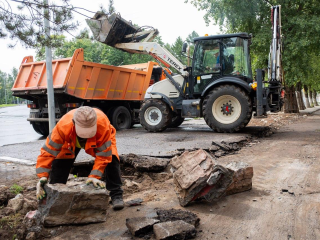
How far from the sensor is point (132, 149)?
6820 mm

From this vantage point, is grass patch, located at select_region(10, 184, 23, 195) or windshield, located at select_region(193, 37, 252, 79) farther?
windshield, located at select_region(193, 37, 252, 79)

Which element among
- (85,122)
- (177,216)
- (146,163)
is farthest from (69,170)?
(146,163)

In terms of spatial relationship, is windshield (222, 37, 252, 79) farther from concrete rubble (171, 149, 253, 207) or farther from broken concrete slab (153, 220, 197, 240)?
broken concrete slab (153, 220, 197, 240)

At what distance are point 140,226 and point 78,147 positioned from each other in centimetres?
116

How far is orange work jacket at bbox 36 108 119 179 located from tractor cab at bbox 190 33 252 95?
629cm

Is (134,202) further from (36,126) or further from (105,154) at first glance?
(36,126)

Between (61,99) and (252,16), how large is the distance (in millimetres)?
11319

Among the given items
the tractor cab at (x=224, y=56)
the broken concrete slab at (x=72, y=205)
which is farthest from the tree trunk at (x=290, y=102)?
the broken concrete slab at (x=72, y=205)

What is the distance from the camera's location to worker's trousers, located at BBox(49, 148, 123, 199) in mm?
3496

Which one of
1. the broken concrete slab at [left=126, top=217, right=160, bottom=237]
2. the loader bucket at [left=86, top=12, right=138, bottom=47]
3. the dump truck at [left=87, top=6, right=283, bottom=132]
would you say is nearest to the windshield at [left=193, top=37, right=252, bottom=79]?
the dump truck at [left=87, top=6, right=283, bottom=132]

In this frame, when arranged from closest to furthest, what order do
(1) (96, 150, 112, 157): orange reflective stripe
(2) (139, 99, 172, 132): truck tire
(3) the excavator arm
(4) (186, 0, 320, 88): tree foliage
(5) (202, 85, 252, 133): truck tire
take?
(1) (96, 150, 112, 157): orange reflective stripe, (5) (202, 85, 252, 133): truck tire, (2) (139, 99, 172, 132): truck tire, (3) the excavator arm, (4) (186, 0, 320, 88): tree foliage

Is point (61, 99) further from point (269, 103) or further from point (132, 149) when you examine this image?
point (269, 103)

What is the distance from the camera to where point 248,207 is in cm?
342

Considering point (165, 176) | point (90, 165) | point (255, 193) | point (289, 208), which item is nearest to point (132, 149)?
point (90, 165)
